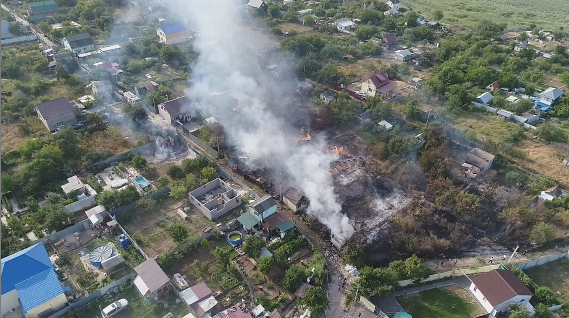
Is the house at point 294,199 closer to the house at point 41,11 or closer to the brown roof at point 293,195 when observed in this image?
the brown roof at point 293,195

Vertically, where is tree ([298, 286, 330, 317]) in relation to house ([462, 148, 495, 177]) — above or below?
below

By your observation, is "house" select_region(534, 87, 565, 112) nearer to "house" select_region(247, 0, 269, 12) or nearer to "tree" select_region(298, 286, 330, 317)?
"tree" select_region(298, 286, 330, 317)

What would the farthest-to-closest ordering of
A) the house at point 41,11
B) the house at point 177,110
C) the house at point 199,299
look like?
the house at point 41,11, the house at point 177,110, the house at point 199,299

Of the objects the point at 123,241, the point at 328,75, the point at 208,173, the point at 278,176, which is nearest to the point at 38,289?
the point at 123,241

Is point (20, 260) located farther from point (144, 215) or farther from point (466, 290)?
point (466, 290)

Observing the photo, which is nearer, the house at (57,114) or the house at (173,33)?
the house at (57,114)

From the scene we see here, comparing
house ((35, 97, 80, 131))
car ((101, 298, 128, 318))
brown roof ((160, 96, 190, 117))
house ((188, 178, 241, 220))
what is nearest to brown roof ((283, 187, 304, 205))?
house ((188, 178, 241, 220))

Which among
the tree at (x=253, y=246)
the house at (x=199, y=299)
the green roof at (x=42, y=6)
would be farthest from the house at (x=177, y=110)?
the green roof at (x=42, y=6)

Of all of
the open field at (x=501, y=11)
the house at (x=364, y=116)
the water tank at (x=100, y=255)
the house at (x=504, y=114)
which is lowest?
the water tank at (x=100, y=255)
